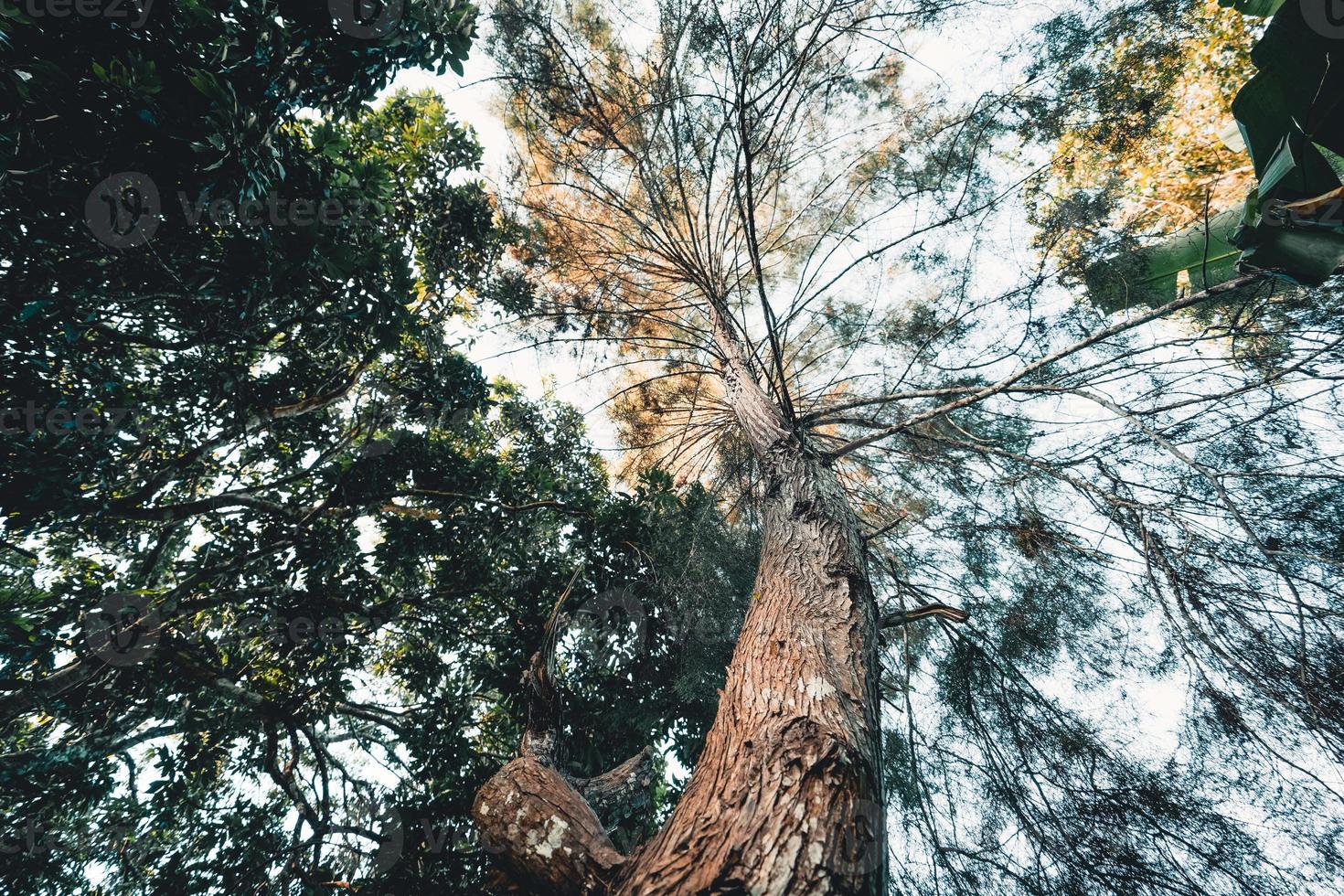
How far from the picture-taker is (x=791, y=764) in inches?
51.0

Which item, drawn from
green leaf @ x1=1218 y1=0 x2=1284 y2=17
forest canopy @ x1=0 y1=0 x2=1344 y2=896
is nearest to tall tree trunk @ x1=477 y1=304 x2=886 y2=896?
forest canopy @ x1=0 y1=0 x2=1344 y2=896

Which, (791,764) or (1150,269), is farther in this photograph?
(1150,269)

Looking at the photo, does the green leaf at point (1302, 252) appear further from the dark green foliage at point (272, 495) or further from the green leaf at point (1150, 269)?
the dark green foliage at point (272, 495)

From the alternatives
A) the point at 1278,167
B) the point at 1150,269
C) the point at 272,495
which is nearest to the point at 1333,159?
the point at 1278,167

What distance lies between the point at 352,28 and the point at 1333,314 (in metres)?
5.86

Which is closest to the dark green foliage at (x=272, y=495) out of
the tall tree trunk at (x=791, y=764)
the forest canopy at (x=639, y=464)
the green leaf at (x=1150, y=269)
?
the forest canopy at (x=639, y=464)

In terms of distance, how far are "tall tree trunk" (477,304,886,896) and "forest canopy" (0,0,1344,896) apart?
0.04 feet

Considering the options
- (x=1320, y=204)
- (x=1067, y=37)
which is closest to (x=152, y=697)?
(x=1320, y=204)

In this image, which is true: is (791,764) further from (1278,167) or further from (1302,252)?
(1278,167)

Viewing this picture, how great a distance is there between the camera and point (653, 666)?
4.83m

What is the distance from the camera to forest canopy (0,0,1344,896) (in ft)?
6.56

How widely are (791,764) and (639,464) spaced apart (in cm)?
539

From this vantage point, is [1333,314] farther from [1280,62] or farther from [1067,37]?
[1067,37]

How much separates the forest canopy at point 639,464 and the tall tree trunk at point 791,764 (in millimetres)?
13
